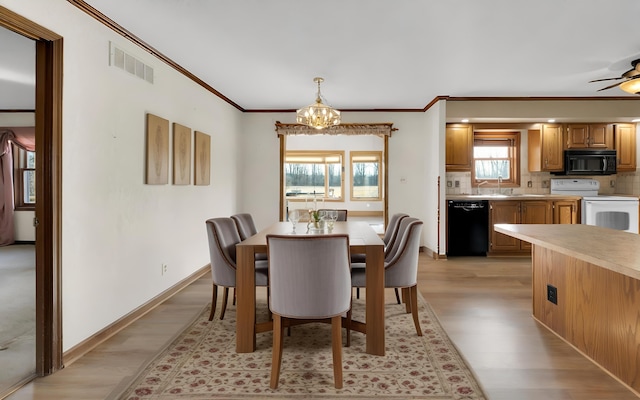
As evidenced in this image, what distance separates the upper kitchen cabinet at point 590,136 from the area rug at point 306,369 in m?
4.66

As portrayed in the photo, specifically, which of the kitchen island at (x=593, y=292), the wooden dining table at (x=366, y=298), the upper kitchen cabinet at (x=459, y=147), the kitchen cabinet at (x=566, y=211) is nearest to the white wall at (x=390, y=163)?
the upper kitchen cabinet at (x=459, y=147)

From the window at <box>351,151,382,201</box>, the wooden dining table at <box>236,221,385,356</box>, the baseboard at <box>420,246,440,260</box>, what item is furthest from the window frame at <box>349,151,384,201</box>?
the wooden dining table at <box>236,221,385,356</box>

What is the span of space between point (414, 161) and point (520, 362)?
4188mm

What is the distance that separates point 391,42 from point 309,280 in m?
2.39

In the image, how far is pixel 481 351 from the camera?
250 cm

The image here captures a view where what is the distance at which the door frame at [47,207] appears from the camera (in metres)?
2.19

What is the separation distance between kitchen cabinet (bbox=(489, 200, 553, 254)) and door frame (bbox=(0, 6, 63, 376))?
544 cm

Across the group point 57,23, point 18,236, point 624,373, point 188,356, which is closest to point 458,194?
point 624,373

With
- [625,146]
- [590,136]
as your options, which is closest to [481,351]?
[590,136]

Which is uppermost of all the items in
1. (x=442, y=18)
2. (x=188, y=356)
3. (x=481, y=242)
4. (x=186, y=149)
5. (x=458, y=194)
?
(x=442, y=18)

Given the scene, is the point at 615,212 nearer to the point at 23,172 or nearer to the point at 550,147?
the point at 550,147

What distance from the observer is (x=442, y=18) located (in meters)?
2.86

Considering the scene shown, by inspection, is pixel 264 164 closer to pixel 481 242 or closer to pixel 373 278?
pixel 481 242

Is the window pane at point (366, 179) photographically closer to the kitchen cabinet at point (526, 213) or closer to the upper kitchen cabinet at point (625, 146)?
the kitchen cabinet at point (526, 213)
